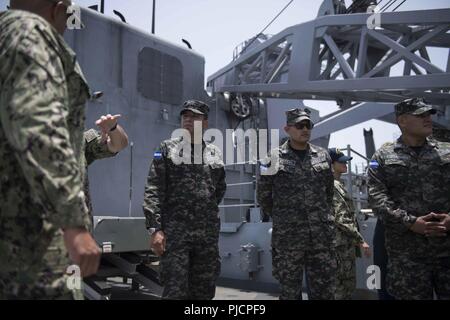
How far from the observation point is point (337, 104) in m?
7.97

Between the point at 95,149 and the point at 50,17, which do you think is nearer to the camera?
the point at 50,17

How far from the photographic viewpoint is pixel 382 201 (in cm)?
284

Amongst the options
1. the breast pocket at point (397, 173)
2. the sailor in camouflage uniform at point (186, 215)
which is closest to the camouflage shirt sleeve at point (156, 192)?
the sailor in camouflage uniform at point (186, 215)

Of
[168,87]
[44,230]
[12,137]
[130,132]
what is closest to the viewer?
[12,137]

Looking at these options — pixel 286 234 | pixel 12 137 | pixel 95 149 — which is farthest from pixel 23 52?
pixel 286 234

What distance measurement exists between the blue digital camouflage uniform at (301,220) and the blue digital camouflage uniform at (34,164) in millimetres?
2118

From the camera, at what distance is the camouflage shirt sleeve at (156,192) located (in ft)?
10.3

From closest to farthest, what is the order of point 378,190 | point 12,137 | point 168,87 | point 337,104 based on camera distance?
point 12,137 → point 378,190 → point 168,87 → point 337,104

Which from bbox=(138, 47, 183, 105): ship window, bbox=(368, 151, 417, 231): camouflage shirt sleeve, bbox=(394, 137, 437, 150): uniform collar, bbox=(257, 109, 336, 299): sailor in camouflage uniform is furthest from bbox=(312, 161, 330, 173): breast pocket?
bbox=(138, 47, 183, 105): ship window

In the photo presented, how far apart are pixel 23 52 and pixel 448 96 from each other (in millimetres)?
6558

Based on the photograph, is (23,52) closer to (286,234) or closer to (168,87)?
(286,234)

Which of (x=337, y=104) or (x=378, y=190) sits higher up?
(x=337, y=104)

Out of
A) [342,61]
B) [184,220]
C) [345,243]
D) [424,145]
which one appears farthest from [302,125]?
[342,61]

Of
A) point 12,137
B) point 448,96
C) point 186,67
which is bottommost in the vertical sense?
point 12,137
